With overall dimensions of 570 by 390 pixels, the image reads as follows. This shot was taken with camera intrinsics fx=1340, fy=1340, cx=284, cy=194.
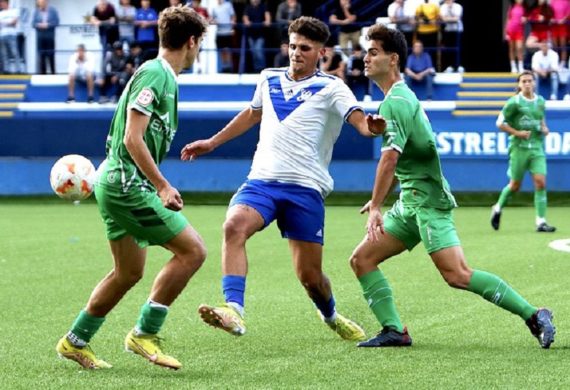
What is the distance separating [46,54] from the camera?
31.2 metres

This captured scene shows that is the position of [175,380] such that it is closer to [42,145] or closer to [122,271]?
[122,271]

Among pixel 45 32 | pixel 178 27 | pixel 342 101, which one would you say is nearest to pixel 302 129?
→ pixel 342 101

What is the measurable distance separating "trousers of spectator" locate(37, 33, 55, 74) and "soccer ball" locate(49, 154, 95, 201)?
21.7 meters

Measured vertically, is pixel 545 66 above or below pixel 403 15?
below

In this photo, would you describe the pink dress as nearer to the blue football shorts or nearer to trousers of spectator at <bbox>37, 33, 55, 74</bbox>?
trousers of spectator at <bbox>37, 33, 55, 74</bbox>

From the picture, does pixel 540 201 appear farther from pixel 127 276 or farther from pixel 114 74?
pixel 114 74

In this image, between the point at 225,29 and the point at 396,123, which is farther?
Result: the point at 225,29

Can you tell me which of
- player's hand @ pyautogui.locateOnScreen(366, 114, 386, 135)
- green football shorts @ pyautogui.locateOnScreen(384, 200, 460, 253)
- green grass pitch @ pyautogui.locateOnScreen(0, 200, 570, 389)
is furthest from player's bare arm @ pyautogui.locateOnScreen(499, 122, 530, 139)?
player's hand @ pyautogui.locateOnScreen(366, 114, 386, 135)

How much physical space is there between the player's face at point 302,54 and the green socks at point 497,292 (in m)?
1.72

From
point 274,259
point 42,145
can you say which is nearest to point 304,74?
point 274,259

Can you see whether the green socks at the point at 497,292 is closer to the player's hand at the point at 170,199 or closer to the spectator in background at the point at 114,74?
the player's hand at the point at 170,199

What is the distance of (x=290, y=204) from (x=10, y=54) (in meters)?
23.7

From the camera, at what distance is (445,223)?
28.4 ft

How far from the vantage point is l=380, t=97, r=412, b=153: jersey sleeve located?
8281 mm
